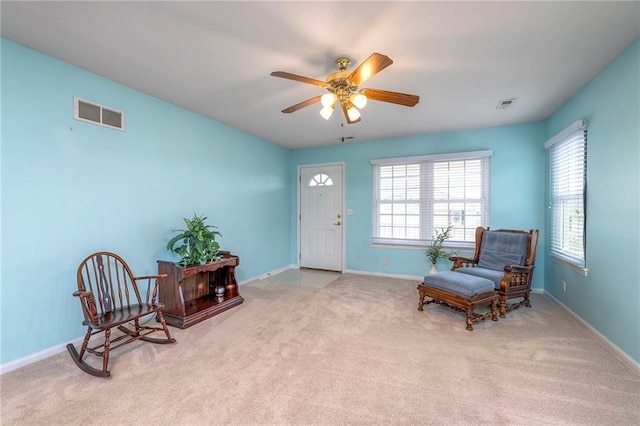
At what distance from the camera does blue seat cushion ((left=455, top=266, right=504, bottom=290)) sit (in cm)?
307

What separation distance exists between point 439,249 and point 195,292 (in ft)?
11.5

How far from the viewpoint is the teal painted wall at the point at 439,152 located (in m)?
3.94

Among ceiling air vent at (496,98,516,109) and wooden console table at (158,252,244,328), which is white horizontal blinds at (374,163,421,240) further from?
wooden console table at (158,252,244,328)

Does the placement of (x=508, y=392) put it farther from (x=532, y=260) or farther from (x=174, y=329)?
(x=174, y=329)

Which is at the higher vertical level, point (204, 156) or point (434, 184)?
point (204, 156)

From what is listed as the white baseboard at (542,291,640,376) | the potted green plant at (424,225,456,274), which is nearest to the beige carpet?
the white baseboard at (542,291,640,376)

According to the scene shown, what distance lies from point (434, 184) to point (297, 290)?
2725mm

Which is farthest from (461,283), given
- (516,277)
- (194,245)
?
(194,245)

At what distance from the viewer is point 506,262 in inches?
133

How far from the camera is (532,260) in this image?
322 cm

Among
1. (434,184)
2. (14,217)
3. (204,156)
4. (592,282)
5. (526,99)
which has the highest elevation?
(526,99)

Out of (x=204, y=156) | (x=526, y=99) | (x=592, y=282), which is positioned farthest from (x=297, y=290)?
(x=526, y=99)

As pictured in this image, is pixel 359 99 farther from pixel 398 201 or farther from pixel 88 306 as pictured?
pixel 398 201

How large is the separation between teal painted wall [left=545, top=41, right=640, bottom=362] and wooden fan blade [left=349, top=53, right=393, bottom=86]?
6.32ft
